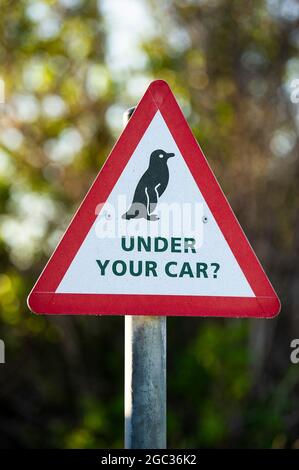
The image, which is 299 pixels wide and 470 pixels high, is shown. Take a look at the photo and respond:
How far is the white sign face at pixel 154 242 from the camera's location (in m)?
2.37

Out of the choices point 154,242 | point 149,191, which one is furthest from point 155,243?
point 149,191

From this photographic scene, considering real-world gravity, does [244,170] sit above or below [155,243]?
above

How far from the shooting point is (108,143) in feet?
25.4

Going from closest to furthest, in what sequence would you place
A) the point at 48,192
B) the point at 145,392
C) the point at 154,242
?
the point at 145,392
the point at 154,242
the point at 48,192

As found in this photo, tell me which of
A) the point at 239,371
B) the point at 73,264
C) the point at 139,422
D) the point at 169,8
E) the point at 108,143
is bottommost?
the point at 139,422

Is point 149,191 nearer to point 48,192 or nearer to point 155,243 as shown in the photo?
point 155,243

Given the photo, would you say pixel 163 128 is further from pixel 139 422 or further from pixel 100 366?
pixel 100 366

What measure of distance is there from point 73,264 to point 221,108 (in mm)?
5692

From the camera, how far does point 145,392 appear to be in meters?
2.24

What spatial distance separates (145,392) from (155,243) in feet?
1.46

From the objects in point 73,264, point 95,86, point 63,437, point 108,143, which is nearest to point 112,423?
point 63,437

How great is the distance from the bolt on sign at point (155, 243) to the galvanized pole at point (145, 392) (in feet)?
0.38

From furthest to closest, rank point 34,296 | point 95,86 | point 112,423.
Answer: point 95,86 → point 112,423 → point 34,296

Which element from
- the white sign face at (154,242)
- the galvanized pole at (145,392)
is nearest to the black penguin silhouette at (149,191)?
the white sign face at (154,242)
